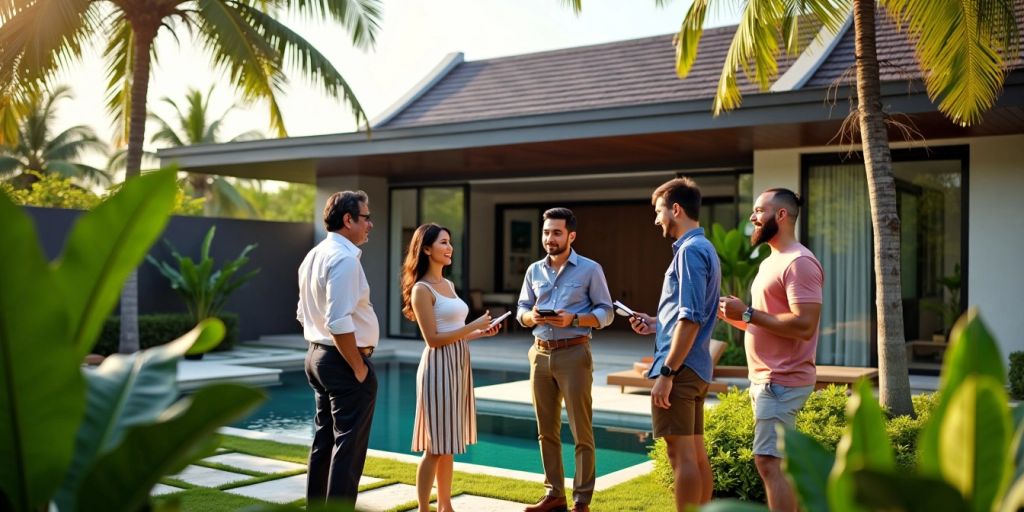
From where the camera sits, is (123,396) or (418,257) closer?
(123,396)

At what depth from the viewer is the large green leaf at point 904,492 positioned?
3.24 ft

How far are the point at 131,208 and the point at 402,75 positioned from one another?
18.0m

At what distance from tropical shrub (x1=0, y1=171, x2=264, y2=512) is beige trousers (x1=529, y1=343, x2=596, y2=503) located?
342 centimetres

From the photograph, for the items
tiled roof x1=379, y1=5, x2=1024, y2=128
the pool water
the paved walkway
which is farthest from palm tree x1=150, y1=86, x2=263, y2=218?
the paved walkway

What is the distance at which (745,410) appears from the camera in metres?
5.38

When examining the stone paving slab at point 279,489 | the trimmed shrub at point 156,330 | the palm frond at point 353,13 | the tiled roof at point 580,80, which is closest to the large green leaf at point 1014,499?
the stone paving slab at point 279,489

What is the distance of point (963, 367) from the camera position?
1.17m

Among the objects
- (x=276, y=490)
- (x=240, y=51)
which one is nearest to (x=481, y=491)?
(x=276, y=490)

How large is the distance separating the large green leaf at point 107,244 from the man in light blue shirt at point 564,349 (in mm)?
3398

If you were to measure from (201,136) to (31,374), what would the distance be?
33498 millimetres

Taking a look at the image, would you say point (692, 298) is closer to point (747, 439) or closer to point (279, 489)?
point (747, 439)

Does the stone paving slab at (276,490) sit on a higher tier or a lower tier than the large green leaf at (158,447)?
lower

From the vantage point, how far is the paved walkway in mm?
4789

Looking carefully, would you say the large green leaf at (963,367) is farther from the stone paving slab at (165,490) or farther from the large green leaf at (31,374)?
the stone paving slab at (165,490)
